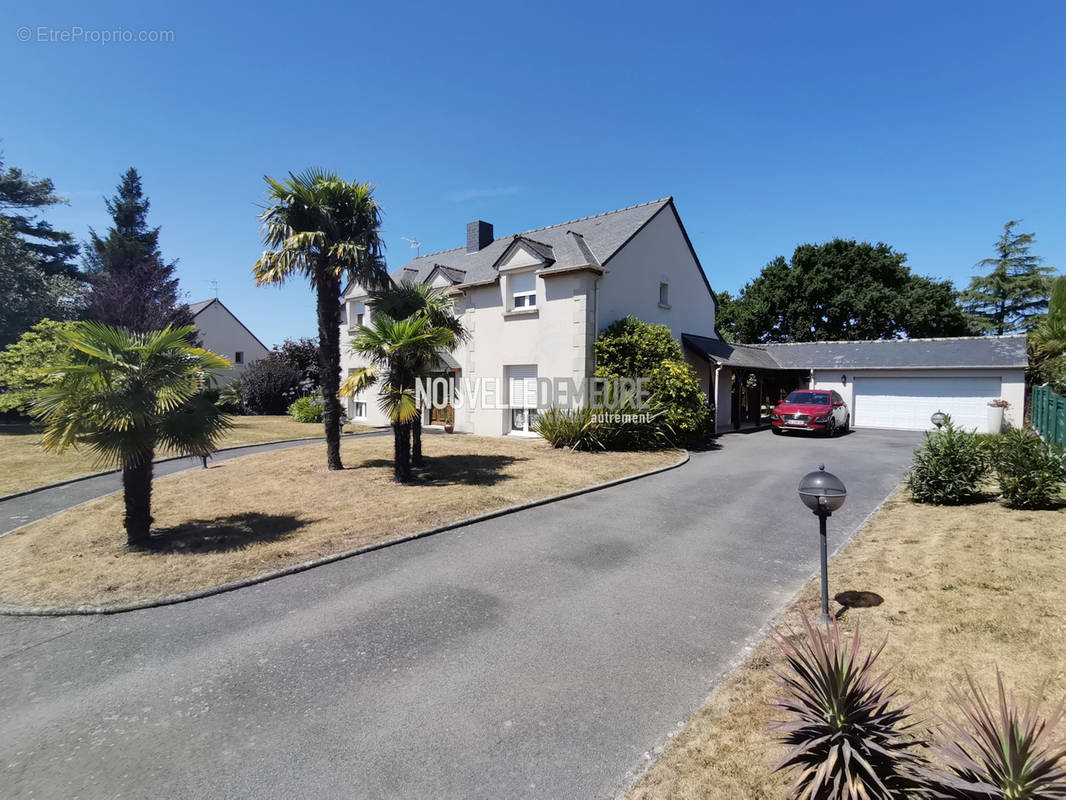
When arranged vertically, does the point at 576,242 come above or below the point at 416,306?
above

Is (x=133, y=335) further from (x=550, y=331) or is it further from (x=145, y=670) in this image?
(x=550, y=331)

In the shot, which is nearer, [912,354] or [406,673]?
[406,673]

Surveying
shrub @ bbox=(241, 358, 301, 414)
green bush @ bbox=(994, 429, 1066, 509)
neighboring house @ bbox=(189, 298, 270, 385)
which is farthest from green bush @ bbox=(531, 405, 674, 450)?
neighboring house @ bbox=(189, 298, 270, 385)

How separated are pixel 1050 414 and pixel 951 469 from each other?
8071 millimetres

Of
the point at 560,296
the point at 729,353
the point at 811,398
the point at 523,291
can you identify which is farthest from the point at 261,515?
the point at 811,398

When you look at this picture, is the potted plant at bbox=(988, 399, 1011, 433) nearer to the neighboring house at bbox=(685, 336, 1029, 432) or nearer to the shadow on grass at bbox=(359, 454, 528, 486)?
the neighboring house at bbox=(685, 336, 1029, 432)

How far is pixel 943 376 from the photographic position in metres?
21.5

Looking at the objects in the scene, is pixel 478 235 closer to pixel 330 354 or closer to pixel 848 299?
pixel 330 354

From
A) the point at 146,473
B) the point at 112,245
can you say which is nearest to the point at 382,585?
the point at 146,473

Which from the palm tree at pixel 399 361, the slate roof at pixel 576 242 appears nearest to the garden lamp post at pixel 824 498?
the palm tree at pixel 399 361

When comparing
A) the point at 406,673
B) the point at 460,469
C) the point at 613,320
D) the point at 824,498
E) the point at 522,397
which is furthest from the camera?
the point at 522,397

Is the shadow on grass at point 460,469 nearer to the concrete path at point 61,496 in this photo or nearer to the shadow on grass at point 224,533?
the shadow on grass at point 224,533

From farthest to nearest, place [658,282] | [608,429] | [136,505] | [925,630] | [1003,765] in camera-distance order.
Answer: [658,282], [608,429], [136,505], [925,630], [1003,765]

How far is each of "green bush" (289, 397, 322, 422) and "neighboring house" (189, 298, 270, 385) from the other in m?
13.0
